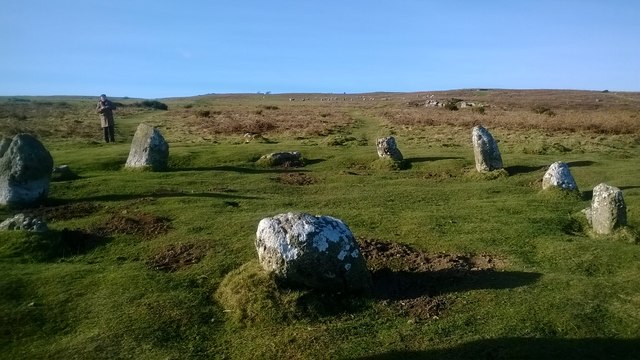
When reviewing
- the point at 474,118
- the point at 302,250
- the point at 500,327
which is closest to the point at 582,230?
the point at 500,327

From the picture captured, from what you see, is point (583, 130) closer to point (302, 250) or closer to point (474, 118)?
point (474, 118)

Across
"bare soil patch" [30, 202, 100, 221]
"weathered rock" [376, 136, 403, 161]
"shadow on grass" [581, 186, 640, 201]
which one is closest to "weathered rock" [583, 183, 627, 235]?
"shadow on grass" [581, 186, 640, 201]

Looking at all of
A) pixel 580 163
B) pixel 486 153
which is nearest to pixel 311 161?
pixel 486 153

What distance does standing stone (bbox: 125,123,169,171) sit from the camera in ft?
90.1

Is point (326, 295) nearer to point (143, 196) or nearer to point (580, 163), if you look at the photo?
point (143, 196)

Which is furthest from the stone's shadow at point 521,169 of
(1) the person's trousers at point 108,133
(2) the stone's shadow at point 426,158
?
(1) the person's trousers at point 108,133

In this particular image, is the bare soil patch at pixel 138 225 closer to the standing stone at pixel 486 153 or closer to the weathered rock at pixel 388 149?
the weathered rock at pixel 388 149

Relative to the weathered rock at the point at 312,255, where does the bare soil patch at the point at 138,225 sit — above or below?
below

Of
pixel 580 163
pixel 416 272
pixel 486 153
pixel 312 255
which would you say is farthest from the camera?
pixel 580 163

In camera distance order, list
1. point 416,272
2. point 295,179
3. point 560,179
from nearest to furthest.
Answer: point 416,272, point 560,179, point 295,179

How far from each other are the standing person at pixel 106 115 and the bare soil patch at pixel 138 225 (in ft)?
68.6

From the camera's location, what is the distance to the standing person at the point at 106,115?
3681 centimetres

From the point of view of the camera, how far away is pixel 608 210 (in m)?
16.2

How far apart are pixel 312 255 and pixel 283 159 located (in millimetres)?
19277
